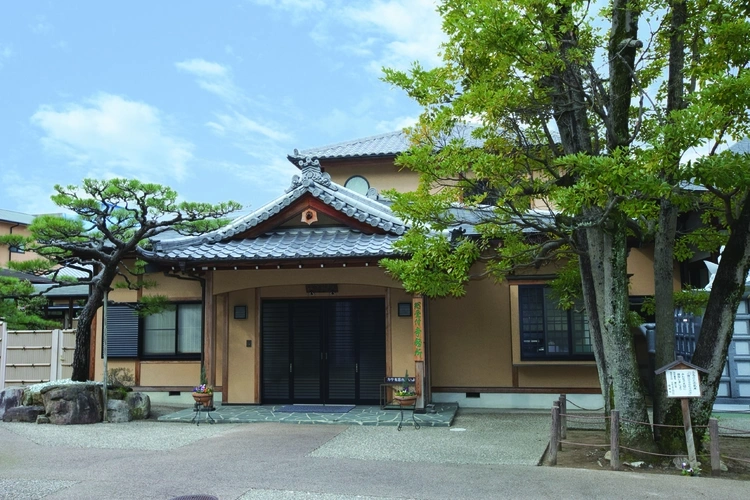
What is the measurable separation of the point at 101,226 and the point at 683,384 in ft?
33.9

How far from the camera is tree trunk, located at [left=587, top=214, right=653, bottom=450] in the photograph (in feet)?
27.2

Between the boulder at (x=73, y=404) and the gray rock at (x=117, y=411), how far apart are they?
0.18m

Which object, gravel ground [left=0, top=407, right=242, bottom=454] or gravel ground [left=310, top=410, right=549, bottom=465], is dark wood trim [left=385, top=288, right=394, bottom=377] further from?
gravel ground [left=0, top=407, right=242, bottom=454]

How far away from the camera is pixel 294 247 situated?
41.0 feet

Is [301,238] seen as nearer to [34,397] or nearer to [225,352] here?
[225,352]

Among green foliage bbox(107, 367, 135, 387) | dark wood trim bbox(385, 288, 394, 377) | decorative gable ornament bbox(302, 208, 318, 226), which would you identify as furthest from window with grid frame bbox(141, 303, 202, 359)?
dark wood trim bbox(385, 288, 394, 377)

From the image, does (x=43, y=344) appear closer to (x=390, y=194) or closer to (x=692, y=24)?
(x=390, y=194)

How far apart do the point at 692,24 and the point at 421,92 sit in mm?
3872

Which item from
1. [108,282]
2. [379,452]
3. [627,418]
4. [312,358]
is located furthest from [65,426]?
[627,418]

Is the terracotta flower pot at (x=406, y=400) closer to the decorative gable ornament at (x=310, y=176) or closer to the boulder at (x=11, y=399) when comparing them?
the decorative gable ornament at (x=310, y=176)

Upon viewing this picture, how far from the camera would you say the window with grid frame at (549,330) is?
13016mm

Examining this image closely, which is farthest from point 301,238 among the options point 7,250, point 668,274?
point 7,250

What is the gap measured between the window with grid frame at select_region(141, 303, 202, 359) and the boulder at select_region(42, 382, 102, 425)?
3087 mm

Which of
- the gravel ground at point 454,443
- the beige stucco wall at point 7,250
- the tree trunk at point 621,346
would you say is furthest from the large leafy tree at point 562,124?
the beige stucco wall at point 7,250
